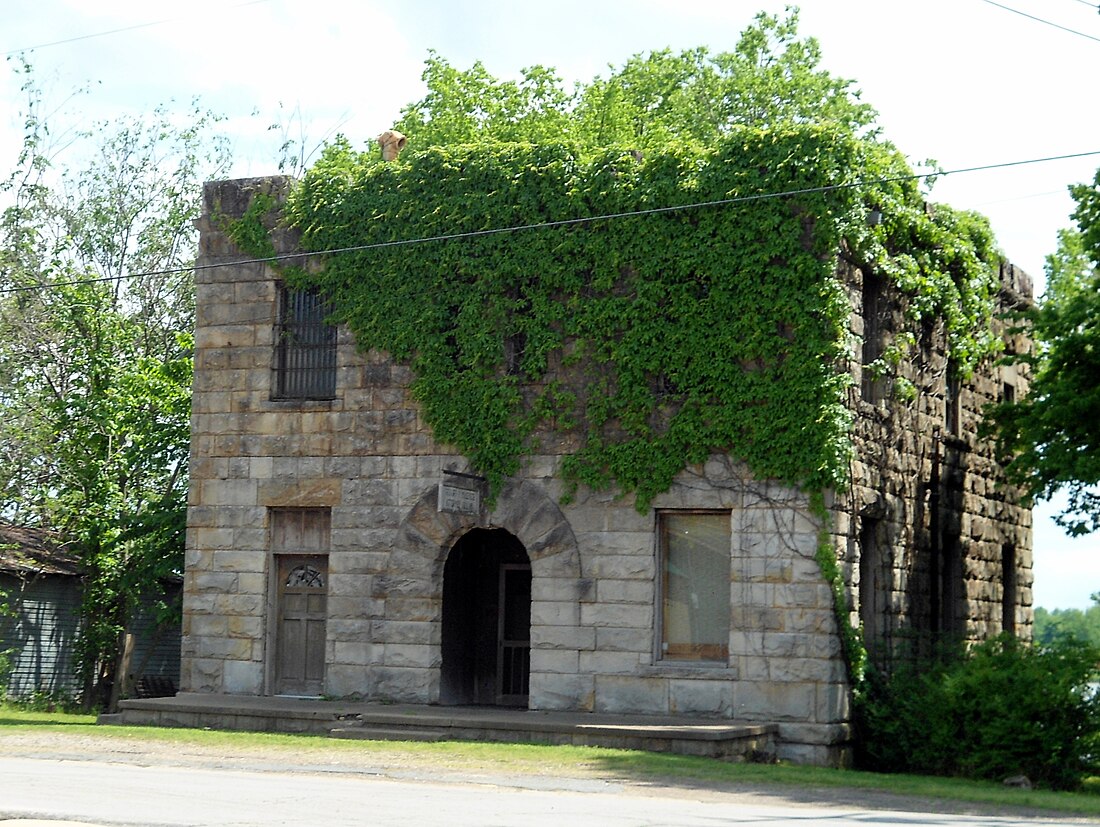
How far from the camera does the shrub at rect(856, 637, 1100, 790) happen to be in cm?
1817

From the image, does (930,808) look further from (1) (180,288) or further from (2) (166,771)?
(1) (180,288)

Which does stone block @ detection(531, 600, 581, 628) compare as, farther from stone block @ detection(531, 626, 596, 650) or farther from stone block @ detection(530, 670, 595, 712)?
stone block @ detection(530, 670, 595, 712)

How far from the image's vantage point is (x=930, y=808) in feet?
47.4

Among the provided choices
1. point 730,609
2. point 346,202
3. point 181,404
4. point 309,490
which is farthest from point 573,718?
point 181,404

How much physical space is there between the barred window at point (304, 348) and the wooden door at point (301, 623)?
93.6 inches

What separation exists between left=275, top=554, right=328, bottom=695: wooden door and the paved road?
260 inches

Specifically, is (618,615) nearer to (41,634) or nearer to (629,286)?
(629,286)

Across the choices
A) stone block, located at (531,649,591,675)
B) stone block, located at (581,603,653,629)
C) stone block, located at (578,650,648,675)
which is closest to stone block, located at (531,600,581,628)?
stone block, located at (581,603,653,629)

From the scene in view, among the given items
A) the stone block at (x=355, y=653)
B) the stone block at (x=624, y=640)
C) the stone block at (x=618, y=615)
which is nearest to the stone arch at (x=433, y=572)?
the stone block at (x=355, y=653)

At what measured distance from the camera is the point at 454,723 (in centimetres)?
1942

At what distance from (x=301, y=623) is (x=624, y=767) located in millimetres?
7439

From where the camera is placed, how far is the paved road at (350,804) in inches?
448

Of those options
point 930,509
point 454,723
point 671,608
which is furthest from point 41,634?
point 930,509

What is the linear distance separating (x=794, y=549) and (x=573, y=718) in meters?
3.44
